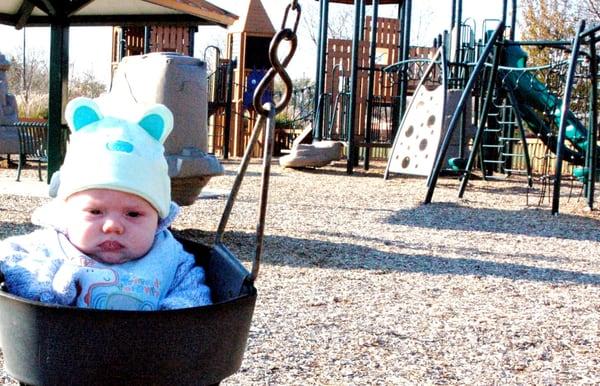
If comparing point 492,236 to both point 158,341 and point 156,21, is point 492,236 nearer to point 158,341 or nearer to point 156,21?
point 156,21

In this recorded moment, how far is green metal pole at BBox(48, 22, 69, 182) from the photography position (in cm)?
905

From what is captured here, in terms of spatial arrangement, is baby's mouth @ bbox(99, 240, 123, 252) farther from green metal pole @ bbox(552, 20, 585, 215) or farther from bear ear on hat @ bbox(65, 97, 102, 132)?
green metal pole @ bbox(552, 20, 585, 215)

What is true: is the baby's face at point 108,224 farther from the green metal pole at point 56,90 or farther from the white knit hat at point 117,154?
the green metal pole at point 56,90

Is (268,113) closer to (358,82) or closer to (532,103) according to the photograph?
(532,103)

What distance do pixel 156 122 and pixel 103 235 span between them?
33 cm

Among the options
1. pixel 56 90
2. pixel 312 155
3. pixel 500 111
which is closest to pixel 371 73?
pixel 312 155

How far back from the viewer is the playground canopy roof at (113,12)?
8.81 m

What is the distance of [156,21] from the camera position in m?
9.79

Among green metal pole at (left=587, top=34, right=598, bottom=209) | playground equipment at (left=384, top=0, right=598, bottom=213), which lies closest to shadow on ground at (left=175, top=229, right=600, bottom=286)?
playground equipment at (left=384, top=0, right=598, bottom=213)

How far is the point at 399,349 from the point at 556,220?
566cm

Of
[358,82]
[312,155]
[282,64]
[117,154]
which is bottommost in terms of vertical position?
[312,155]

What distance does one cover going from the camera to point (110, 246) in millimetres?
2043

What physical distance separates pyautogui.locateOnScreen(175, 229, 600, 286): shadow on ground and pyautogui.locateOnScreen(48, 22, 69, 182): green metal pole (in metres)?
3.13

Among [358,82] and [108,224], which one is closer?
[108,224]
